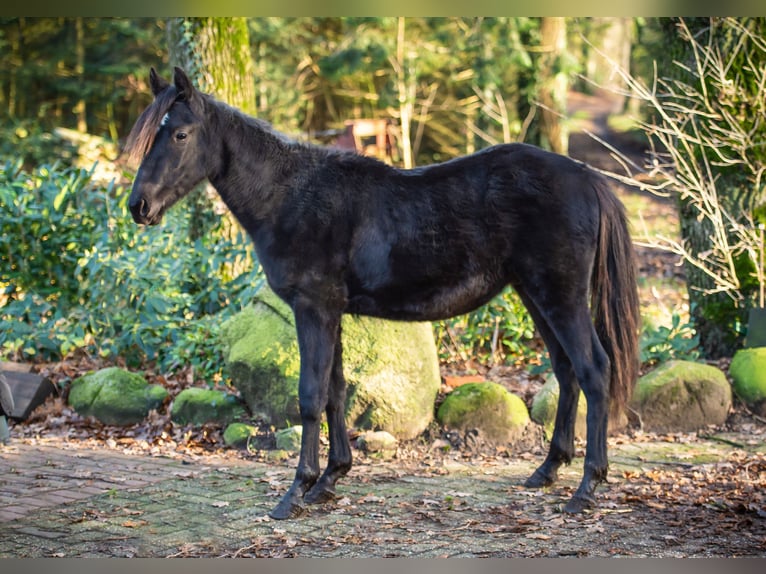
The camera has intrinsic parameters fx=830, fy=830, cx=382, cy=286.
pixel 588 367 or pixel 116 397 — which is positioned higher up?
pixel 588 367

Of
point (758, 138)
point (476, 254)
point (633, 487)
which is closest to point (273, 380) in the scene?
point (476, 254)

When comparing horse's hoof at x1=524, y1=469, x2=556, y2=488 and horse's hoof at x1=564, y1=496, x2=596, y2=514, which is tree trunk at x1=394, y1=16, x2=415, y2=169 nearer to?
horse's hoof at x1=524, y1=469, x2=556, y2=488

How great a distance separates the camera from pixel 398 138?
14.9m

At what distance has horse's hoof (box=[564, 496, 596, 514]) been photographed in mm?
4461

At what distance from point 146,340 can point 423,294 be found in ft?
11.4

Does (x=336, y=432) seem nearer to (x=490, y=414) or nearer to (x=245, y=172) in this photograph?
(x=490, y=414)

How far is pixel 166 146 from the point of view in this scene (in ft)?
14.6

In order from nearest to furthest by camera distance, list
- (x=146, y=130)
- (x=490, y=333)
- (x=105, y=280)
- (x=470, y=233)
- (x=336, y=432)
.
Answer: (x=146, y=130), (x=470, y=233), (x=336, y=432), (x=490, y=333), (x=105, y=280)

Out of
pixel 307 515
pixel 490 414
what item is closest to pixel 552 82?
pixel 490 414

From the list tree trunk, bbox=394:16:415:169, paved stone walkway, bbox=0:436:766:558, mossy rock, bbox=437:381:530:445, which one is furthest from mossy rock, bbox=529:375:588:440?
tree trunk, bbox=394:16:415:169

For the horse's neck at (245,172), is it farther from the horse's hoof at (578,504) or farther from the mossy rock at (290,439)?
the horse's hoof at (578,504)

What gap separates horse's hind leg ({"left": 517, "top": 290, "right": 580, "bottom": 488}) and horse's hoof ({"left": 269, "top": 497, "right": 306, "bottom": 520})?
138cm

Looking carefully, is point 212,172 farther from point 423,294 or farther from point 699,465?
point 699,465

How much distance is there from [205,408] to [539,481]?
265cm
